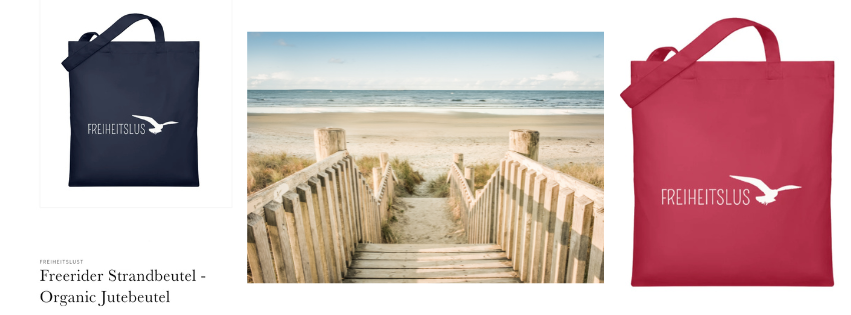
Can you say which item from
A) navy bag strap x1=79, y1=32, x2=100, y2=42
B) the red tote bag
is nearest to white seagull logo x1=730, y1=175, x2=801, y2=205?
the red tote bag

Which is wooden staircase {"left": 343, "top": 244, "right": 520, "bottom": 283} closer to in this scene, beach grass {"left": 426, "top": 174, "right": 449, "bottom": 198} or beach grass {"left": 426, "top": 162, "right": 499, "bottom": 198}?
beach grass {"left": 426, "top": 162, "right": 499, "bottom": 198}

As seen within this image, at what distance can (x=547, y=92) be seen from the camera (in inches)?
217

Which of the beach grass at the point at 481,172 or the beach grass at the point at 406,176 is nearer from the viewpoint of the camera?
the beach grass at the point at 406,176

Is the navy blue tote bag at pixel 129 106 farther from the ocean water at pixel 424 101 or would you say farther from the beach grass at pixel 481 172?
the beach grass at pixel 481 172

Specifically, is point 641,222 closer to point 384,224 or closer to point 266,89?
point 384,224

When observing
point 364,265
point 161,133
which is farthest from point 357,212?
point 161,133

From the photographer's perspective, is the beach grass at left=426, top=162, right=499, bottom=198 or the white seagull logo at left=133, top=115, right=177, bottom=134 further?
the beach grass at left=426, top=162, right=499, bottom=198

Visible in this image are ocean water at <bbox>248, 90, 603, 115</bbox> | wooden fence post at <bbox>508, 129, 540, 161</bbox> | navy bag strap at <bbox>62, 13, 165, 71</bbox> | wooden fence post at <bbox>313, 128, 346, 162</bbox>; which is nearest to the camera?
navy bag strap at <bbox>62, 13, 165, 71</bbox>

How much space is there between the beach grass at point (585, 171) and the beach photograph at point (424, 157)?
0.03 meters

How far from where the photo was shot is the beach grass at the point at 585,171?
5.87m

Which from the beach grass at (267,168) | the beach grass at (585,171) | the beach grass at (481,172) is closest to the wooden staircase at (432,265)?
the beach grass at (267,168)

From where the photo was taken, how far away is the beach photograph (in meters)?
1.76

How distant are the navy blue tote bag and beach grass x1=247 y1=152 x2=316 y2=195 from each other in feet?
9.01

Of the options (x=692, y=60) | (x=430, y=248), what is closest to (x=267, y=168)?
(x=430, y=248)
